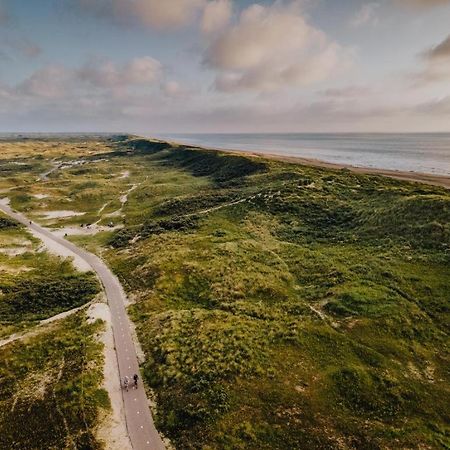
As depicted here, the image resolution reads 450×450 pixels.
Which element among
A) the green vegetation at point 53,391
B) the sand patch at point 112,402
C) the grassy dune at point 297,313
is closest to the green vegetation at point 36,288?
the green vegetation at point 53,391

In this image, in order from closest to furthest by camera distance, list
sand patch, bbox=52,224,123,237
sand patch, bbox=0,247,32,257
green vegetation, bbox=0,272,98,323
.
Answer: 1. green vegetation, bbox=0,272,98,323
2. sand patch, bbox=0,247,32,257
3. sand patch, bbox=52,224,123,237

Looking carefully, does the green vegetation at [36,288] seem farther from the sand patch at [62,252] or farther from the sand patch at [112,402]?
the sand patch at [112,402]

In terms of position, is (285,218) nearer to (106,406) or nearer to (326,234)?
(326,234)

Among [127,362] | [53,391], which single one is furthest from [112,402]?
[53,391]

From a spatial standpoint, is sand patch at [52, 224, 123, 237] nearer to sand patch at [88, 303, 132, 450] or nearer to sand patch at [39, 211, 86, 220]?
sand patch at [39, 211, 86, 220]

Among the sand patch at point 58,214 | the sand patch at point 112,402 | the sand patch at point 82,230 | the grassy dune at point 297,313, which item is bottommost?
the sand patch at point 58,214

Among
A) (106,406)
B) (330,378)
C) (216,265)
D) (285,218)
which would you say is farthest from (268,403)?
(285,218)

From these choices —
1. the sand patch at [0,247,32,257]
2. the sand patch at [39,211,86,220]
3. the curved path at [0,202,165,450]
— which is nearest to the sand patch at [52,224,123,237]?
the sand patch at [0,247,32,257]
